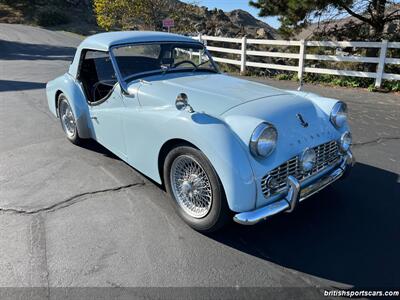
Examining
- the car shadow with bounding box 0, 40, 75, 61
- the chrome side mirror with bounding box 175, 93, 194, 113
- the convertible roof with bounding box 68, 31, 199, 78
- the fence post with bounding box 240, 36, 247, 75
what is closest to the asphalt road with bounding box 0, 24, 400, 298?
the chrome side mirror with bounding box 175, 93, 194, 113

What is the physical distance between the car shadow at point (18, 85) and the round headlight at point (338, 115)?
27.1ft

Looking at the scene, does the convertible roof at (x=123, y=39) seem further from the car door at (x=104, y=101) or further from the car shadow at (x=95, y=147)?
→ the car shadow at (x=95, y=147)

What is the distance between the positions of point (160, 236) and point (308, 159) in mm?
1444

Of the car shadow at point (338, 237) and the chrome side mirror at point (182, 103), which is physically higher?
the chrome side mirror at point (182, 103)

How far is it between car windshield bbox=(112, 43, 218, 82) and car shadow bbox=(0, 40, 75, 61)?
1348 cm

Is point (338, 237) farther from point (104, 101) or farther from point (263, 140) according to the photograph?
point (104, 101)

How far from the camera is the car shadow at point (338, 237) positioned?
2.69m

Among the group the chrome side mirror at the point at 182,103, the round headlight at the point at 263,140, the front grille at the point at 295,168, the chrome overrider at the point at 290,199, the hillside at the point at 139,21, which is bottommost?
the chrome overrider at the point at 290,199

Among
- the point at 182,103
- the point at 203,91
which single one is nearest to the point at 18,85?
the point at 203,91

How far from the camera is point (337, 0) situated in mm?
10336

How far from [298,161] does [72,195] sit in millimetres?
2366

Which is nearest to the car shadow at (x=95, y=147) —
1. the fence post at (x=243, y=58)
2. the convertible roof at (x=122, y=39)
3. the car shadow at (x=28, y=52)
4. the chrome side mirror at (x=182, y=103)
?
the convertible roof at (x=122, y=39)

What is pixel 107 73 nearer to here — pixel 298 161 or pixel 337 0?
pixel 298 161

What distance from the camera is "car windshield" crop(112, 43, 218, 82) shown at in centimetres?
411
